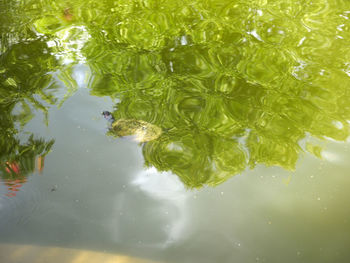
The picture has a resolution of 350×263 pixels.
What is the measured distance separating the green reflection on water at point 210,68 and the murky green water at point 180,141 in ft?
0.04

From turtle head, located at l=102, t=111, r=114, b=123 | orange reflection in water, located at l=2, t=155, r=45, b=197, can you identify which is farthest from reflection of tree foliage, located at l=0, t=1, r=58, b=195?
turtle head, located at l=102, t=111, r=114, b=123

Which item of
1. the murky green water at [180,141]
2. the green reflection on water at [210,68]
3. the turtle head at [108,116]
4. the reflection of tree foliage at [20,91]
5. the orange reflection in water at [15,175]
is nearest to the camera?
the murky green water at [180,141]

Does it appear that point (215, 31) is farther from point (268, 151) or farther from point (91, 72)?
point (268, 151)

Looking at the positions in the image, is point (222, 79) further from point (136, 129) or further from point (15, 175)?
point (15, 175)

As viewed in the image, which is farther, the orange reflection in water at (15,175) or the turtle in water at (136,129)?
the turtle in water at (136,129)

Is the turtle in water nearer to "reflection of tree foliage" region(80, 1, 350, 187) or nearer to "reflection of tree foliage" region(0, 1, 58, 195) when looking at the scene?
"reflection of tree foliage" region(80, 1, 350, 187)

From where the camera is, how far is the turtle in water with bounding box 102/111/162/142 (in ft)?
7.18

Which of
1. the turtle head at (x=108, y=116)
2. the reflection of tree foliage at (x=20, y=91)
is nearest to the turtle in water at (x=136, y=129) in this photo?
the turtle head at (x=108, y=116)

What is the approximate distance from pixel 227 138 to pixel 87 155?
93cm

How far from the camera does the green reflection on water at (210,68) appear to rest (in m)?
2.18

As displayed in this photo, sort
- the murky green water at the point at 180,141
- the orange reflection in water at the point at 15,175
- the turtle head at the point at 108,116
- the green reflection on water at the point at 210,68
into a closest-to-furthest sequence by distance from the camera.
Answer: the murky green water at the point at 180,141
the orange reflection in water at the point at 15,175
the green reflection on water at the point at 210,68
the turtle head at the point at 108,116

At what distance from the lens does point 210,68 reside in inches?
111

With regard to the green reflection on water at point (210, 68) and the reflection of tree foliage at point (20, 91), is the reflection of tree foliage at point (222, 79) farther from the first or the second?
the reflection of tree foliage at point (20, 91)

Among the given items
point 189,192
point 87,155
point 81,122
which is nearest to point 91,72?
point 81,122
